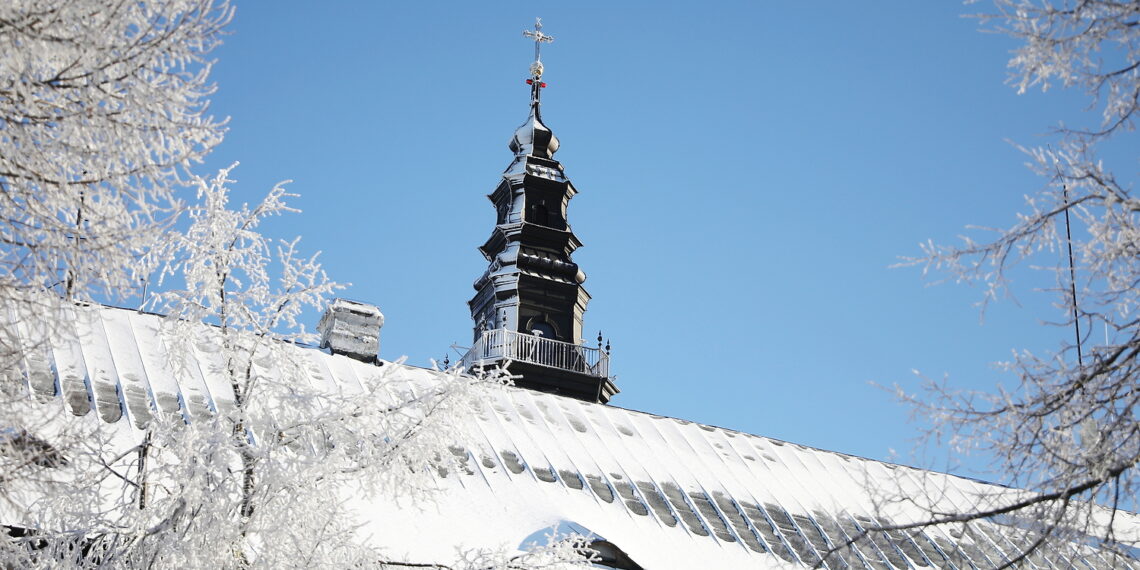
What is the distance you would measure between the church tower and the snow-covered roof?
15382 millimetres

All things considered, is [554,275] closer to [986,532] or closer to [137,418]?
[137,418]

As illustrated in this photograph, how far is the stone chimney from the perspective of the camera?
20562 mm

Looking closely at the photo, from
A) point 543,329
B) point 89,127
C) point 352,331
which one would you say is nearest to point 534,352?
point 543,329

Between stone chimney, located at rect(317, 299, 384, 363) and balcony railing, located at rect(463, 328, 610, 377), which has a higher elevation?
balcony railing, located at rect(463, 328, 610, 377)

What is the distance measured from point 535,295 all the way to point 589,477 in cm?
2085

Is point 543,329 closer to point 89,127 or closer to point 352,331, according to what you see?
point 352,331

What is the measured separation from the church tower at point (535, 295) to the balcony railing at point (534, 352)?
28 millimetres

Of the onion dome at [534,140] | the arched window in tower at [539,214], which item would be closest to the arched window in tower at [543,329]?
the arched window in tower at [539,214]

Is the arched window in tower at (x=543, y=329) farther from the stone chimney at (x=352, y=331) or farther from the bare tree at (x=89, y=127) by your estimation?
the bare tree at (x=89, y=127)

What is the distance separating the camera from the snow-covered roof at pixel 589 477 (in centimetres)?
1514

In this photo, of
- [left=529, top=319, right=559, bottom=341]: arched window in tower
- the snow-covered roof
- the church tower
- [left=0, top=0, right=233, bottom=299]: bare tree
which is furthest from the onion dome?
[left=0, top=0, right=233, bottom=299]: bare tree

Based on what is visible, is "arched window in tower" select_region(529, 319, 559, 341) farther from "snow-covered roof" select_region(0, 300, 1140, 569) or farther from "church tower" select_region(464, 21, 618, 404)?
"snow-covered roof" select_region(0, 300, 1140, 569)

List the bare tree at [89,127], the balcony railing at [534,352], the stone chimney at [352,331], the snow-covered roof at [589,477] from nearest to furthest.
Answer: the bare tree at [89,127] → the snow-covered roof at [589,477] → the stone chimney at [352,331] → the balcony railing at [534,352]

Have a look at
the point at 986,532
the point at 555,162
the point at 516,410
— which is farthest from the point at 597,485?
the point at 555,162
